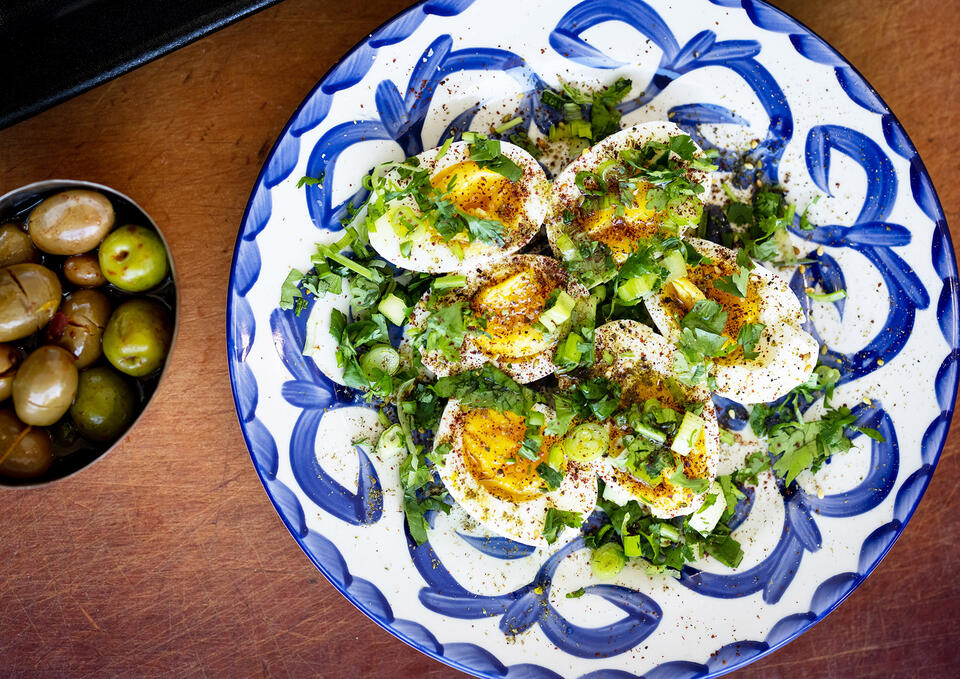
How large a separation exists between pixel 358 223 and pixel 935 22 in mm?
1683

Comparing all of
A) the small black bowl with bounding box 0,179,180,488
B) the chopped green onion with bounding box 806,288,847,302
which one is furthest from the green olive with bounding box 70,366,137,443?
the chopped green onion with bounding box 806,288,847,302

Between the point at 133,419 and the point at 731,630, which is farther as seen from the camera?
the point at 731,630

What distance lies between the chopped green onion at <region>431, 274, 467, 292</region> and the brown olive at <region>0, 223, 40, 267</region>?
95 centimetres

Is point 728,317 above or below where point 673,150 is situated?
below

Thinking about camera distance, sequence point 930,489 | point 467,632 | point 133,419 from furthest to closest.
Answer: point 930,489 < point 467,632 < point 133,419

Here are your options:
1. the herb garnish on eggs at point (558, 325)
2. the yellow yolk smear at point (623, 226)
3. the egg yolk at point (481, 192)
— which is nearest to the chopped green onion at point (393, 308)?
the herb garnish on eggs at point (558, 325)

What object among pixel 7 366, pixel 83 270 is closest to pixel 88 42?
pixel 83 270

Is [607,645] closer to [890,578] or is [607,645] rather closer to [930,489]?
[890,578]

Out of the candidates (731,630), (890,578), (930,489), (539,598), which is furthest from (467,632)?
(930,489)

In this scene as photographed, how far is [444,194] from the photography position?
1.51 meters

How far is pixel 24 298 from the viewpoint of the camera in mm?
1349

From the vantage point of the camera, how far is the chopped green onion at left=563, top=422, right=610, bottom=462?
1532mm

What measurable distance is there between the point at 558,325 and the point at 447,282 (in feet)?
0.98

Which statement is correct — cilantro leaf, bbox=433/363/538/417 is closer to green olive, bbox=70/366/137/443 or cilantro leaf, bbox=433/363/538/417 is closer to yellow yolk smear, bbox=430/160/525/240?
yellow yolk smear, bbox=430/160/525/240
